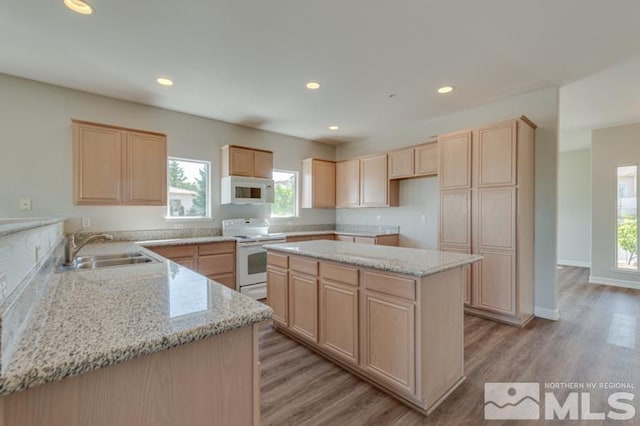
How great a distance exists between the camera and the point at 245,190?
459 cm

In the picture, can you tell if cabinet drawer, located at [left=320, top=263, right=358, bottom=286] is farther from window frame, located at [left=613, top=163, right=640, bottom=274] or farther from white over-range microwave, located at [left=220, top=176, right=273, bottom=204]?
window frame, located at [left=613, top=163, right=640, bottom=274]

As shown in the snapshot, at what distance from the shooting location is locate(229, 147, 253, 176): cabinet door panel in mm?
4488

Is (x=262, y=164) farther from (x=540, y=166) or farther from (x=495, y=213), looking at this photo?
(x=540, y=166)

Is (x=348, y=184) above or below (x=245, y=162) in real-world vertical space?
below

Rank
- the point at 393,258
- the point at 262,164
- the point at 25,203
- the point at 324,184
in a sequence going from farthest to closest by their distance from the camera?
the point at 324,184 → the point at 262,164 → the point at 25,203 → the point at 393,258

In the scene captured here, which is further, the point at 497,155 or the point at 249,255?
the point at 249,255

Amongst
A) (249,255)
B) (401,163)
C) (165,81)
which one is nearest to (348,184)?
(401,163)

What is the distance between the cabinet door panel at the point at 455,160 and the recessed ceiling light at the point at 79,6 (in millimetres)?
3788

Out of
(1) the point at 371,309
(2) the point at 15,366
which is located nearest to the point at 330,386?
(1) the point at 371,309

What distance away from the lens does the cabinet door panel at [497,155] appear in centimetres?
326

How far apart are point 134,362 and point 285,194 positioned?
4.89 meters

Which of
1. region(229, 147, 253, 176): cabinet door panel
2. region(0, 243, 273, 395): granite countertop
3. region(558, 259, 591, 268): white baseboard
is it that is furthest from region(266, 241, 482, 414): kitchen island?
region(558, 259, 591, 268): white baseboard

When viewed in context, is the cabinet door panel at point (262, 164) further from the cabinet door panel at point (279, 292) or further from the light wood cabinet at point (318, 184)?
the cabinet door panel at point (279, 292)

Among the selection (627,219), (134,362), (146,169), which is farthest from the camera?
Answer: (627,219)
